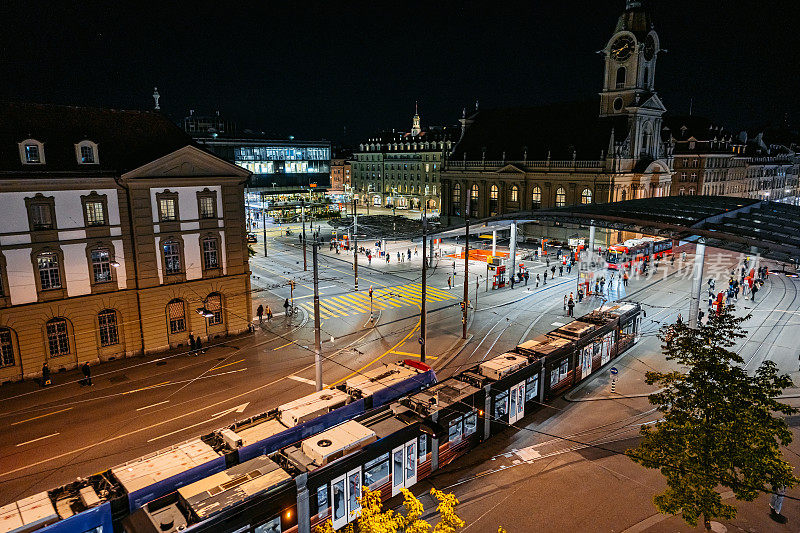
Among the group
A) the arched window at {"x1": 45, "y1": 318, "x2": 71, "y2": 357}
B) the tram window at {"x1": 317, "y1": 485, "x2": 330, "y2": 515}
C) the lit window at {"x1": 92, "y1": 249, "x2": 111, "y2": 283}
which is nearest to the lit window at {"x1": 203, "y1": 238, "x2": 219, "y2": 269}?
the lit window at {"x1": 92, "y1": 249, "x2": 111, "y2": 283}

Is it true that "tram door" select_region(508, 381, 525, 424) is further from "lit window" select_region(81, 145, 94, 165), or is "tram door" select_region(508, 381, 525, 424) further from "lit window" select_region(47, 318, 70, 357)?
"lit window" select_region(81, 145, 94, 165)

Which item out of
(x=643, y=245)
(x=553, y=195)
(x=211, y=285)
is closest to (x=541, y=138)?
(x=553, y=195)

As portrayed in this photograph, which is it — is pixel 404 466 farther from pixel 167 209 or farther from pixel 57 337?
pixel 167 209

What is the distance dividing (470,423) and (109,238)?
81.0ft

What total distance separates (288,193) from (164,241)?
82.9 meters

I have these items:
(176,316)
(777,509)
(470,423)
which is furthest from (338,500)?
(176,316)

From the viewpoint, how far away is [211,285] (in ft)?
113

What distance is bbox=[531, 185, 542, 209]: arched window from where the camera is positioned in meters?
84.6

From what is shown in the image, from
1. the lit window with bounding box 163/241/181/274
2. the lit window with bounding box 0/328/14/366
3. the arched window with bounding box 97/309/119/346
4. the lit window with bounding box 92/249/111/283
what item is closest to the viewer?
the lit window with bounding box 0/328/14/366

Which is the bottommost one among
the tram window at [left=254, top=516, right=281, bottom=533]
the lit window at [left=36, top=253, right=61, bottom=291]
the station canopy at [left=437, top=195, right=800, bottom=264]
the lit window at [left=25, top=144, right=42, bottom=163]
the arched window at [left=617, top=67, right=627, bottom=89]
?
the tram window at [left=254, top=516, right=281, bottom=533]

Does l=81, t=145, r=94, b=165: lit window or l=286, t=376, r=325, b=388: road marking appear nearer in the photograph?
l=286, t=376, r=325, b=388: road marking

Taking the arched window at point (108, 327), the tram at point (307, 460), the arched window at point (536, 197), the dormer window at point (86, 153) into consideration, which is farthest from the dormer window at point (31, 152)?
the arched window at point (536, 197)

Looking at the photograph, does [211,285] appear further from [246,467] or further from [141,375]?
[246,467]

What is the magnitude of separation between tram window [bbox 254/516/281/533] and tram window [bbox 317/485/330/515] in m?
1.35
